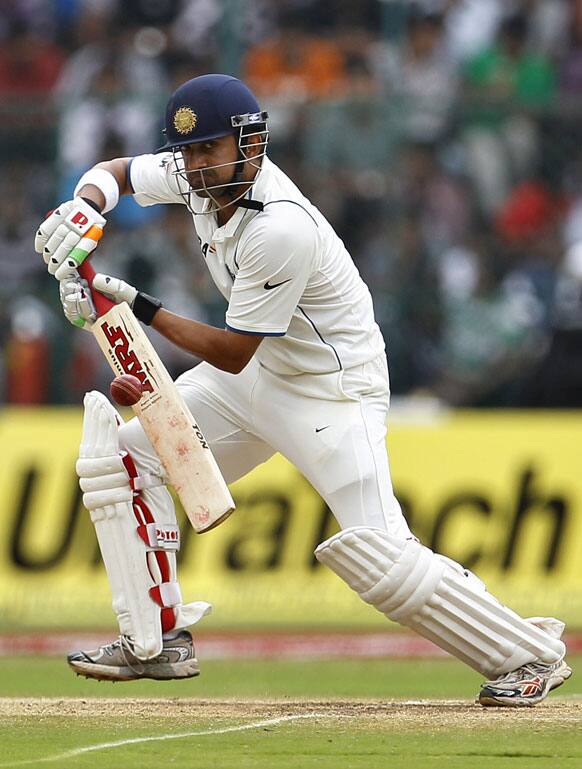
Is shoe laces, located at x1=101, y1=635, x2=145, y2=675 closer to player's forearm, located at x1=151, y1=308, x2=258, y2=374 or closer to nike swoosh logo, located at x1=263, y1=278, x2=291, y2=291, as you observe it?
player's forearm, located at x1=151, y1=308, x2=258, y2=374

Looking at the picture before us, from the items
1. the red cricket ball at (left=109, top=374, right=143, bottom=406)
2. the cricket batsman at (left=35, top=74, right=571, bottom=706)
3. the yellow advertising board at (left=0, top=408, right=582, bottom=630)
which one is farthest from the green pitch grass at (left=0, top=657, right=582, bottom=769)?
the yellow advertising board at (left=0, top=408, right=582, bottom=630)

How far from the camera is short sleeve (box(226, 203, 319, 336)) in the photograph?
501cm

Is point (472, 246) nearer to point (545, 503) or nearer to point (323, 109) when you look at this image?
point (323, 109)

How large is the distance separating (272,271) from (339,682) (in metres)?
2.84

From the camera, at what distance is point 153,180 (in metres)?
5.70

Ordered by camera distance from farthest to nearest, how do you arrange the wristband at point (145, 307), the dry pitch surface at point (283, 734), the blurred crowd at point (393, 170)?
the blurred crowd at point (393, 170)
the wristband at point (145, 307)
the dry pitch surface at point (283, 734)

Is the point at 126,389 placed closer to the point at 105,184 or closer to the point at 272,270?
the point at 272,270

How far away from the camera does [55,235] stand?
5105 millimetres

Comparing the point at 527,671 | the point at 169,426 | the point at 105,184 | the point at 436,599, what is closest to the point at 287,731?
the point at 436,599

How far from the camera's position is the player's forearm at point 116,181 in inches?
216

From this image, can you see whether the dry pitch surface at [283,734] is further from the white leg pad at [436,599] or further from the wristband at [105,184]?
the wristband at [105,184]

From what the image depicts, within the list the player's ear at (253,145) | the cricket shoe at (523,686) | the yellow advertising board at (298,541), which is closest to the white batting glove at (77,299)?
the player's ear at (253,145)

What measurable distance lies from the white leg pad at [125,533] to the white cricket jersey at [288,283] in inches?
23.1

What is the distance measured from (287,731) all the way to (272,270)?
1.43 m
